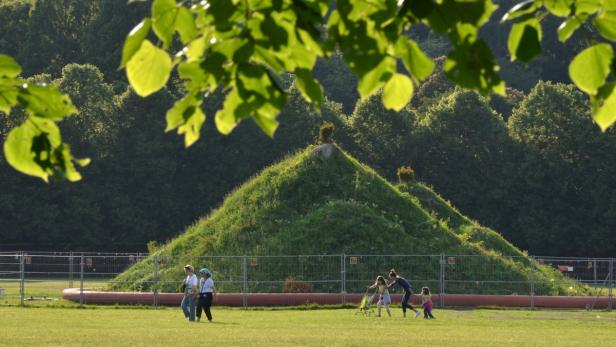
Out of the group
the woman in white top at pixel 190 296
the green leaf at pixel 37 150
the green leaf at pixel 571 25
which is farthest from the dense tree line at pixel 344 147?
the green leaf at pixel 571 25

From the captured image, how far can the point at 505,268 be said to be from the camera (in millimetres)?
42125

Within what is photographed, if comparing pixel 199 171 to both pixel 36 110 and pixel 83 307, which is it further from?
pixel 36 110

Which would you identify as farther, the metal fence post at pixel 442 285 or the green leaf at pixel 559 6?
the metal fence post at pixel 442 285

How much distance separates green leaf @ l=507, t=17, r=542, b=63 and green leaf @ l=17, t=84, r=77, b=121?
8.04 feet

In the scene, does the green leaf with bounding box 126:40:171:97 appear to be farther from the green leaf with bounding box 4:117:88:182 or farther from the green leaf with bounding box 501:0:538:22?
the green leaf with bounding box 501:0:538:22

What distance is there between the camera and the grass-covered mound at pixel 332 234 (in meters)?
41.1

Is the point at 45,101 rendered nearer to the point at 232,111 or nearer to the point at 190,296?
the point at 232,111

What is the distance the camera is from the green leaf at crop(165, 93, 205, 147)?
6316 millimetres

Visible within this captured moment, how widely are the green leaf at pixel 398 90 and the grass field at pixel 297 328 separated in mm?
16216

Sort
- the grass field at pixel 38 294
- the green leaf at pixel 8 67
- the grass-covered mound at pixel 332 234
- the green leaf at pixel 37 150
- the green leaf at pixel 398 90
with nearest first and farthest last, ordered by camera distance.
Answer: the green leaf at pixel 398 90 < the green leaf at pixel 8 67 < the green leaf at pixel 37 150 < the grass field at pixel 38 294 < the grass-covered mound at pixel 332 234

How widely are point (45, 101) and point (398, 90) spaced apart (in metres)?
1.98

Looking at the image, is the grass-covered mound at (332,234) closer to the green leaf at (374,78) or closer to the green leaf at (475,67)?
the green leaf at (374,78)

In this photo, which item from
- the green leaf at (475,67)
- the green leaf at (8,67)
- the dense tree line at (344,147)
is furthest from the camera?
the dense tree line at (344,147)

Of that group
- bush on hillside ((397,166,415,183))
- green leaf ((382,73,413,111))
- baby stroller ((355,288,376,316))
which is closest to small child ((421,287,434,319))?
baby stroller ((355,288,376,316))
